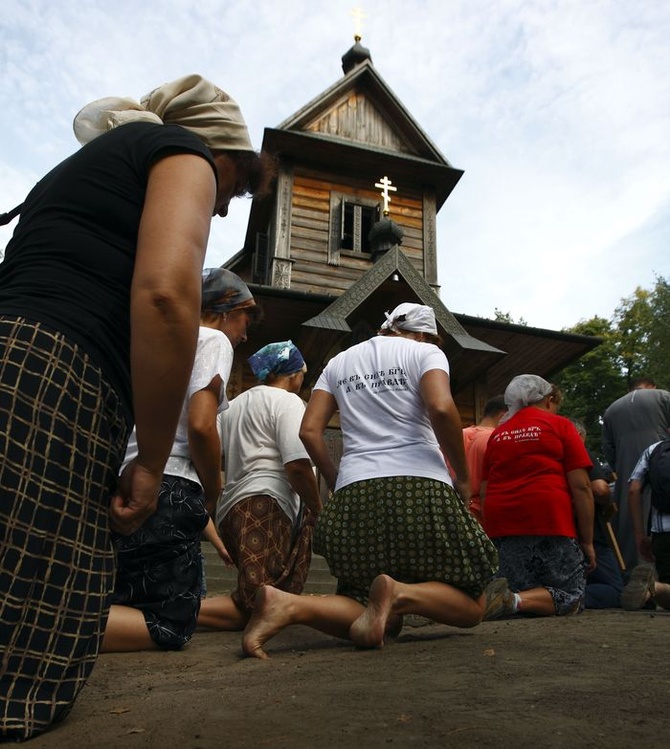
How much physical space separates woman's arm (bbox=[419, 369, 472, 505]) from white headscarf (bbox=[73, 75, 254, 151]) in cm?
154

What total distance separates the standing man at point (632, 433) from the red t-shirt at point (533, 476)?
2361 millimetres

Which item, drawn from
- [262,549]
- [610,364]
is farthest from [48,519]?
[610,364]

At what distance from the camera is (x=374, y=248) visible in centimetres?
1376

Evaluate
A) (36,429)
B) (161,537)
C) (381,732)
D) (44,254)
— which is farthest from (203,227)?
(161,537)

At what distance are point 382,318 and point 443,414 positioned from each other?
9.20 m

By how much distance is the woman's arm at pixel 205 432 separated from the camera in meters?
3.16

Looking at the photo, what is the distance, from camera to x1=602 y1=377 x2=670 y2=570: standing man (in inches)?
276

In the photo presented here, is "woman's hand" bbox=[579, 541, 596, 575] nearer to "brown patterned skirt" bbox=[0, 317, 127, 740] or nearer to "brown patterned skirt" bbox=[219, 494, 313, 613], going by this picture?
"brown patterned skirt" bbox=[219, 494, 313, 613]

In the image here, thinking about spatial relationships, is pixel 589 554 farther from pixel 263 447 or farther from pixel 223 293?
A: pixel 223 293

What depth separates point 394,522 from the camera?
312 centimetres

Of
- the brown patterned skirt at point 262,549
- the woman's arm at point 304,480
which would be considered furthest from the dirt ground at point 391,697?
the woman's arm at point 304,480

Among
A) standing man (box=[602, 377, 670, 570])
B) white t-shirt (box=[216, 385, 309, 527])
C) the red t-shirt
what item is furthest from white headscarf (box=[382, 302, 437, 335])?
standing man (box=[602, 377, 670, 570])

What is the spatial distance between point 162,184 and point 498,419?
199 inches

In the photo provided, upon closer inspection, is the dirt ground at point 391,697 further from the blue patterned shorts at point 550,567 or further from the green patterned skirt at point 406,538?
the blue patterned shorts at point 550,567
